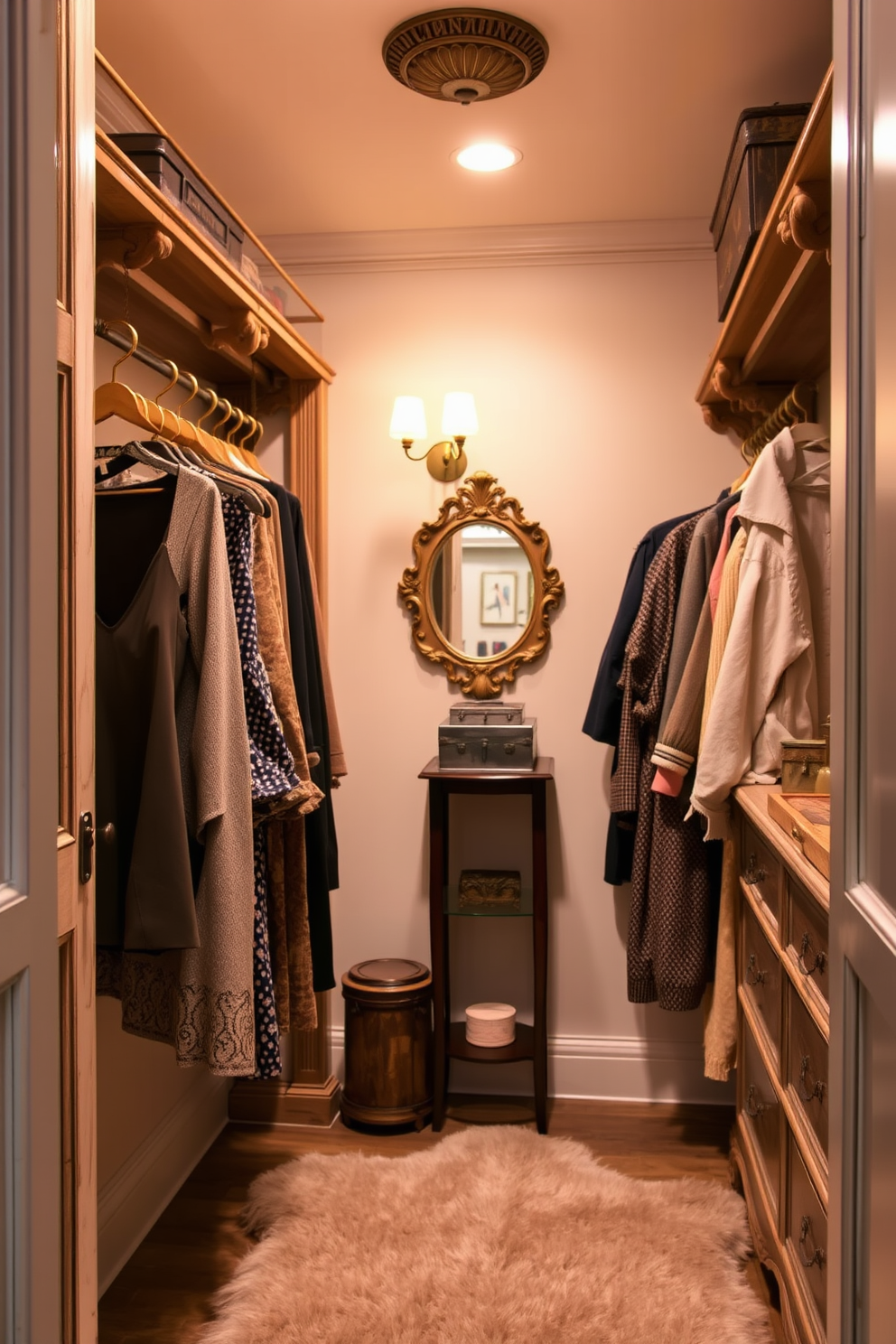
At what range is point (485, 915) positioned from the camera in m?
3.14

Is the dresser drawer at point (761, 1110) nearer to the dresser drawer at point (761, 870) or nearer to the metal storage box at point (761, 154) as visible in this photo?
the dresser drawer at point (761, 870)

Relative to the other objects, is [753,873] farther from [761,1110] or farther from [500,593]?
[500,593]

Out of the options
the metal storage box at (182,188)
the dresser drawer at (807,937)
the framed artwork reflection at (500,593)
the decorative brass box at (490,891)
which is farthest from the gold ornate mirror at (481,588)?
the dresser drawer at (807,937)

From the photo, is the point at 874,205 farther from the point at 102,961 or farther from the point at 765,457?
the point at 102,961

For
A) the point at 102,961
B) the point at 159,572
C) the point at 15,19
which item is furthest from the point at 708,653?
the point at 15,19

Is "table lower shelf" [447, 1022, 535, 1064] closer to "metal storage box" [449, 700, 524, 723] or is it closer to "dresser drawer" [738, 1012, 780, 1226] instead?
"dresser drawer" [738, 1012, 780, 1226]

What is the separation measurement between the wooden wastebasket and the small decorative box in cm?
13

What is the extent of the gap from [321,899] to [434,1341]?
0.91 metres

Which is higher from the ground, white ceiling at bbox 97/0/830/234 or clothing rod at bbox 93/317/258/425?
white ceiling at bbox 97/0/830/234

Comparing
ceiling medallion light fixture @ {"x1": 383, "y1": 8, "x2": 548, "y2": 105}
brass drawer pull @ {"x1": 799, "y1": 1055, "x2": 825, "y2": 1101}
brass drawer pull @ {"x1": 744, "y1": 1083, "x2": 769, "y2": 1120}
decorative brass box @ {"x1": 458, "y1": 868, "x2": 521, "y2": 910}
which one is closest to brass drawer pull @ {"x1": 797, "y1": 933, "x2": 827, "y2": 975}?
brass drawer pull @ {"x1": 799, "y1": 1055, "x2": 825, "y2": 1101}

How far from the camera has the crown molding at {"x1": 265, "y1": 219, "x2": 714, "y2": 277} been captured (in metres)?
3.29

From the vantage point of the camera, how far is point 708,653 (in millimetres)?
2609

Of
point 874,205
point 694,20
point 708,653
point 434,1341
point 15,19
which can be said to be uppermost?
point 694,20

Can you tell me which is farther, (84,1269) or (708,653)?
(708,653)
